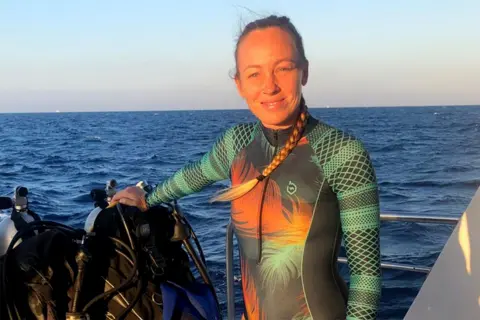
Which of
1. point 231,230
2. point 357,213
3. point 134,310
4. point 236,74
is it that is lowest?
point 134,310

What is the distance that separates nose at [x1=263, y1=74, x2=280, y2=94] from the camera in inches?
79.8

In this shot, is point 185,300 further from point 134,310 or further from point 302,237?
point 302,237

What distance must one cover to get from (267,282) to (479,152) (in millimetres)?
29006

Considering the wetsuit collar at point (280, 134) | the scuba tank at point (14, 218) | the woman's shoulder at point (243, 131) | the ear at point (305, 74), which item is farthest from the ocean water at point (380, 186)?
the scuba tank at point (14, 218)

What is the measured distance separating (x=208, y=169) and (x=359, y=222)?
792mm

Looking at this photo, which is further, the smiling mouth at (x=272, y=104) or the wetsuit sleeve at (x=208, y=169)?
the wetsuit sleeve at (x=208, y=169)

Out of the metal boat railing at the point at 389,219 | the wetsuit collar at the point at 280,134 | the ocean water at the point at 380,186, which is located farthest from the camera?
the ocean water at the point at 380,186

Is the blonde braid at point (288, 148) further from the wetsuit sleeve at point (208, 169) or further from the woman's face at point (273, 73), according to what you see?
the wetsuit sleeve at point (208, 169)

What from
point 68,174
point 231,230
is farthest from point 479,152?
point 231,230

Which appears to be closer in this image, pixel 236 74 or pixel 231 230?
pixel 236 74

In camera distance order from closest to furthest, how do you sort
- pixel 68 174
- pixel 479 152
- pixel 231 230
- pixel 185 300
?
1. pixel 185 300
2. pixel 231 230
3. pixel 68 174
4. pixel 479 152

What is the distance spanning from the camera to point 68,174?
21.6 metres

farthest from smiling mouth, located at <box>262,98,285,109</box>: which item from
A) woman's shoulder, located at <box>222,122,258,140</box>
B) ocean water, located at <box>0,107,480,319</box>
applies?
ocean water, located at <box>0,107,480,319</box>

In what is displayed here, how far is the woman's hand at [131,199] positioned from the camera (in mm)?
2555
